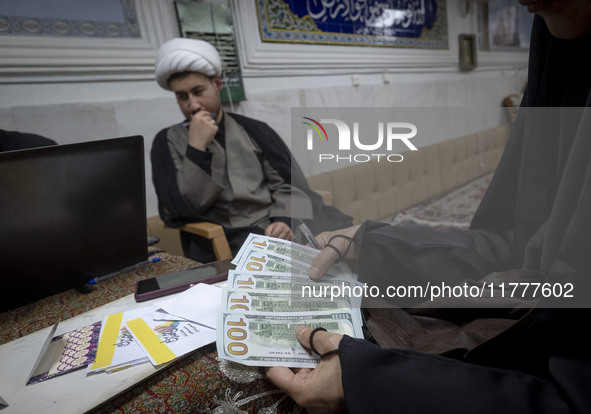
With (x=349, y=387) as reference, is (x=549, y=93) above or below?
above

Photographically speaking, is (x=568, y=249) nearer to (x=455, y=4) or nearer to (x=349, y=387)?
(x=349, y=387)

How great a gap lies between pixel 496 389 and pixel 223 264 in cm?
70

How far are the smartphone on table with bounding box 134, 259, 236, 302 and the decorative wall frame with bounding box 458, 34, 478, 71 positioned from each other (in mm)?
4233

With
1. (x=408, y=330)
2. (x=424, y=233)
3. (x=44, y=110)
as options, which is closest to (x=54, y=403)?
(x=408, y=330)

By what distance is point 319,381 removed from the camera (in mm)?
575

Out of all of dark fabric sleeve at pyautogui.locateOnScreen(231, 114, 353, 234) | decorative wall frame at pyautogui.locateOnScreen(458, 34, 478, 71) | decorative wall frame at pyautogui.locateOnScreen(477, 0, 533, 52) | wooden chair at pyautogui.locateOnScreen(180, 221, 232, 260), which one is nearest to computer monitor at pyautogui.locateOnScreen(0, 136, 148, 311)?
wooden chair at pyautogui.locateOnScreen(180, 221, 232, 260)

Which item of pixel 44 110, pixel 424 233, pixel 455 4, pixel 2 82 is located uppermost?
pixel 455 4

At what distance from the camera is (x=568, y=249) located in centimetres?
55

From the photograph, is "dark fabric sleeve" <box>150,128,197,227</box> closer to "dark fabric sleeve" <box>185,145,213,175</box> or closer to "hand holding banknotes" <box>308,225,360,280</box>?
"dark fabric sleeve" <box>185,145,213,175</box>

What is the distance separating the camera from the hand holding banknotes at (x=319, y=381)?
56 centimetres

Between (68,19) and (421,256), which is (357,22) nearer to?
(68,19)

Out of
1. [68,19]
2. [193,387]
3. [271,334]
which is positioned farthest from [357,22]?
[193,387]

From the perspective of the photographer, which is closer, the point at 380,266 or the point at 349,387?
the point at 349,387

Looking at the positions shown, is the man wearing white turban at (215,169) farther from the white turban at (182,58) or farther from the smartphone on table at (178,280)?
the smartphone on table at (178,280)
